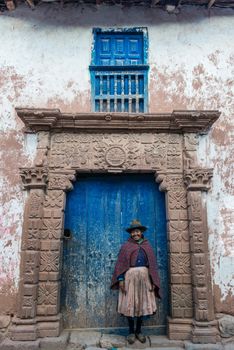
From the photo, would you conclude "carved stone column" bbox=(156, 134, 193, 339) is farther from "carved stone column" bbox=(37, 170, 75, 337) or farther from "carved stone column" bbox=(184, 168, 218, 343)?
"carved stone column" bbox=(37, 170, 75, 337)

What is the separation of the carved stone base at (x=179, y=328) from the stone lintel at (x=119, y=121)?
8.70 feet

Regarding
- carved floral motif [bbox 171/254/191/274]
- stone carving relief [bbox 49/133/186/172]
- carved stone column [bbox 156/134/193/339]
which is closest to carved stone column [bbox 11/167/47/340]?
stone carving relief [bbox 49/133/186/172]

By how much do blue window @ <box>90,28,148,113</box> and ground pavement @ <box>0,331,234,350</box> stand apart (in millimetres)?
3265

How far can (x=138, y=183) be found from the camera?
4.75 meters

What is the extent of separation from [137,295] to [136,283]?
146 millimetres

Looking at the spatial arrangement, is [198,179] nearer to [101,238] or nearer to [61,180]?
[101,238]

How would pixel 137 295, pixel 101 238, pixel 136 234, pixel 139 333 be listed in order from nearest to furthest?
1. pixel 137 295
2. pixel 139 333
3. pixel 136 234
4. pixel 101 238

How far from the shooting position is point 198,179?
4387 mm

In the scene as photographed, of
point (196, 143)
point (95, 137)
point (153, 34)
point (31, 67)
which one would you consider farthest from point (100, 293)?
point (153, 34)

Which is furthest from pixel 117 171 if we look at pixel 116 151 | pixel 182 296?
pixel 182 296

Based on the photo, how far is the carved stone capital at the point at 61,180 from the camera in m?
4.46

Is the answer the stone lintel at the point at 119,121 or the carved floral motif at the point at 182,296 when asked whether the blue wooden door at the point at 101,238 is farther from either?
the stone lintel at the point at 119,121

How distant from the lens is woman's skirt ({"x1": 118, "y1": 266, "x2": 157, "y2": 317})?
386 cm

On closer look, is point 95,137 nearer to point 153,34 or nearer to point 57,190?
point 57,190
